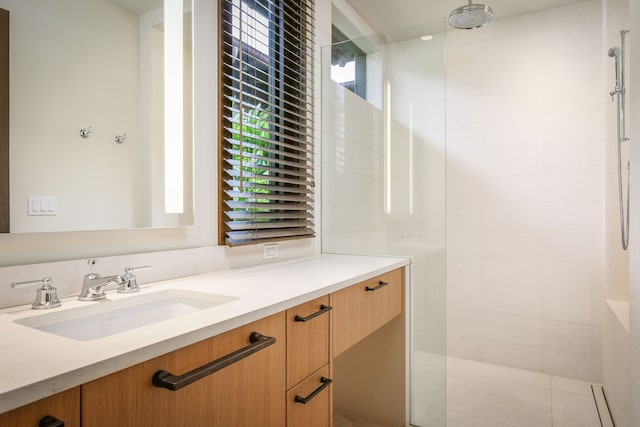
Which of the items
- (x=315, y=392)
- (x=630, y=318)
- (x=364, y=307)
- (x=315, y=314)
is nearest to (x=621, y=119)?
(x=630, y=318)

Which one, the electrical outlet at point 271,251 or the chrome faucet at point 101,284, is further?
the electrical outlet at point 271,251

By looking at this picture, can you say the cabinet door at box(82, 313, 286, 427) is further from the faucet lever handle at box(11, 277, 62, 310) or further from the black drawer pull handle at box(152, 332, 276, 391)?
the faucet lever handle at box(11, 277, 62, 310)

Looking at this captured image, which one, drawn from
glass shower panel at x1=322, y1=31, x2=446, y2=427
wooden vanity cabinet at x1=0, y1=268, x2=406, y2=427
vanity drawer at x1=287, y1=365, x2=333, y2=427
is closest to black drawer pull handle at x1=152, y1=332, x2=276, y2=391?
wooden vanity cabinet at x1=0, y1=268, x2=406, y2=427

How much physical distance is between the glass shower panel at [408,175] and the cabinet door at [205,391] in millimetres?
1138

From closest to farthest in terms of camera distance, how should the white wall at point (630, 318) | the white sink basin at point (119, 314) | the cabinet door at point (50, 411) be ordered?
the cabinet door at point (50, 411) < the white sink basin at point (119, 314) < the white wall at point (630, 318)

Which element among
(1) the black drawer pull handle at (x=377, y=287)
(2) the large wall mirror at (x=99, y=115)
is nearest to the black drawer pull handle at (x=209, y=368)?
(2) the large wall mirror at (x=99, y=115)

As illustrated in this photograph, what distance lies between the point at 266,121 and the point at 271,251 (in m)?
0.63

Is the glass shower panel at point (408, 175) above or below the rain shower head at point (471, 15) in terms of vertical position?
below

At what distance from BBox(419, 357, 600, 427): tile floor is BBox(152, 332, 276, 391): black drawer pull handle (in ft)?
5.01

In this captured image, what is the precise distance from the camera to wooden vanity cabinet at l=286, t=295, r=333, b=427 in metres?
1.20

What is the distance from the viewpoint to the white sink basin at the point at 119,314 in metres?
1.02

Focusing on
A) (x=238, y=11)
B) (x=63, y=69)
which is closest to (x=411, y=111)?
(x=238, y=11)

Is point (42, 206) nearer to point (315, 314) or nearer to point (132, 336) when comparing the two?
point (132, 336)

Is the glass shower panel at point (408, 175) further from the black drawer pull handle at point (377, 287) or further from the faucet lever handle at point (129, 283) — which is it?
the faucet lever handle at point (129, 283)
